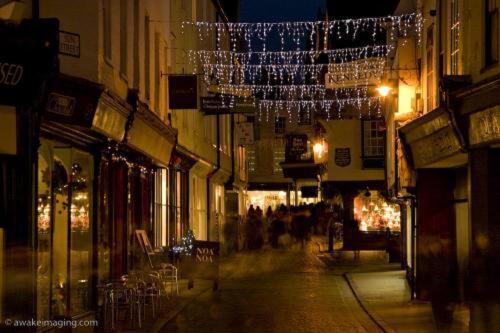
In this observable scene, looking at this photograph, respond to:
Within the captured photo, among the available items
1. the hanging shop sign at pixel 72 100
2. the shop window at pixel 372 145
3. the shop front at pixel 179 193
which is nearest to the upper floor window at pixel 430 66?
the shop front at pixel 179 193

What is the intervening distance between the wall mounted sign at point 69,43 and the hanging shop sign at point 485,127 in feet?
20.5

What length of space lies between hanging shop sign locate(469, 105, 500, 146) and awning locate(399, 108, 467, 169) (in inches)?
20.2

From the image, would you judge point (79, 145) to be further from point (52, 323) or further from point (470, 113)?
point (470, 113)

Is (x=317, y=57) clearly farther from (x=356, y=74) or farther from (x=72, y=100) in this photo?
(x=72, y=100)

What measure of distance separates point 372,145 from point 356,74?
13974 mm

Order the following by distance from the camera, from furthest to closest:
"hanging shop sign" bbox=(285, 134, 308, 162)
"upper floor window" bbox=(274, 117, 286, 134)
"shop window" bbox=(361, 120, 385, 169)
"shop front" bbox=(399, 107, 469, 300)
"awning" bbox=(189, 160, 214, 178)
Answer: "upper floor window" bbox=(274, 117, 286, 134)
"hanging shop sign" bbox=(285, 134, 308, 162)
"shop window" bbox=(361, 120, 385, 169)
"awning" bbox=(189, 160, 214, 178)
"shop front" bbox=(399, 107, 469, 300)

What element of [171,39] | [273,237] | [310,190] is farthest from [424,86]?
[310,190]

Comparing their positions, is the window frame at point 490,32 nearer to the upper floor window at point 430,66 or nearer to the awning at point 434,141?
the awning at point 434,141

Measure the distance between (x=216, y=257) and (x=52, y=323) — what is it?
357 inches

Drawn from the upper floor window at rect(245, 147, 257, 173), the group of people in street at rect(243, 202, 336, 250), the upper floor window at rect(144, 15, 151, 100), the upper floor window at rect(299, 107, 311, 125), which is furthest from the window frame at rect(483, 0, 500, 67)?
the upper floor window at rect(245, 147, 257, 173)

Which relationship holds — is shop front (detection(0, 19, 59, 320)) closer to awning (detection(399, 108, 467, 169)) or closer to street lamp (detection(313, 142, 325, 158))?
awning (detection(399, 108, 467, 169))

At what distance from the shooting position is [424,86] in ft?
69.1

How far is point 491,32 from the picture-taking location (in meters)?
13.8

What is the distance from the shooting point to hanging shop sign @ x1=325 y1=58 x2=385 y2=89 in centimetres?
2427
